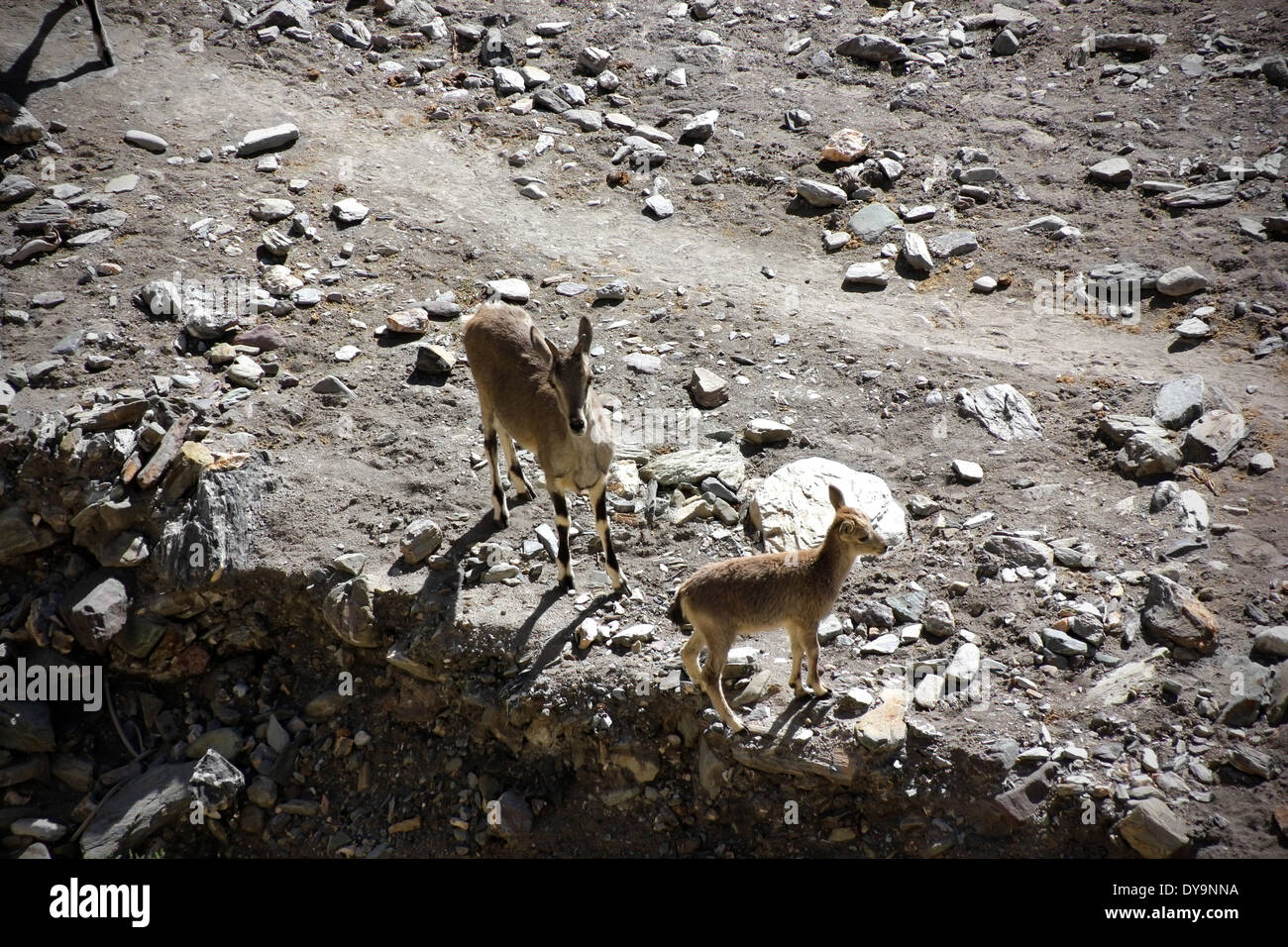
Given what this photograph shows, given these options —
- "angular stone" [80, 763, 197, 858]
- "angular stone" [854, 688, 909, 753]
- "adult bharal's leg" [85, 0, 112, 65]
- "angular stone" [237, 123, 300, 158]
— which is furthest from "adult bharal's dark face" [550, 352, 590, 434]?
"adult bharal's leg" [85, 0, 112, 65]

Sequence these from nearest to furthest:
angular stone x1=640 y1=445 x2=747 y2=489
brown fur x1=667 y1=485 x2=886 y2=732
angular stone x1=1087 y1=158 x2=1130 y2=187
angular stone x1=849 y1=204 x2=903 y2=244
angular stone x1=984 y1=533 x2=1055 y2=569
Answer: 1. brown fur x1=667 y1=485 x2=886 y2=732
2. angular stone x1=984 y1=533 x2=1055 y2=569
3. angular stone x1=640 y1=445 x2=747 y2=489
4. angular stone x1=849 y1=204 x2=903 y2=244
5. angular stone x1=1087 y1=158 x2=1130 y2=187

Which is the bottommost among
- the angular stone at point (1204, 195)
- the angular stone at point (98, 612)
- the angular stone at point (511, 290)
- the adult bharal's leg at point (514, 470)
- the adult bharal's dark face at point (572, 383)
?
the angular stone at point (98, 612)

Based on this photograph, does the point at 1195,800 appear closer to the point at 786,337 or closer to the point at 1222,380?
the point at 1222,380

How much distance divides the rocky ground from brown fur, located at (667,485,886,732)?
56 centimetres

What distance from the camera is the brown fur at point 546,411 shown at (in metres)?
7.23

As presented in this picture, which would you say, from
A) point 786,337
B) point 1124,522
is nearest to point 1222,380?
point 1124,522

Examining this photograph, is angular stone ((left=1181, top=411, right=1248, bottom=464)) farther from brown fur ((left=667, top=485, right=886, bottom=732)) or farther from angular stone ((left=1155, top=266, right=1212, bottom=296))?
brown fur ((left=667, top=485, right=886, bottom=732))

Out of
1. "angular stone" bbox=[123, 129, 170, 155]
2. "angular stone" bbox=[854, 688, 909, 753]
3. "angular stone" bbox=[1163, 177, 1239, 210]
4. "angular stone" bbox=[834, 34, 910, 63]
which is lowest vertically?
"angular stone" bbox=[854, 688, 909, 753]

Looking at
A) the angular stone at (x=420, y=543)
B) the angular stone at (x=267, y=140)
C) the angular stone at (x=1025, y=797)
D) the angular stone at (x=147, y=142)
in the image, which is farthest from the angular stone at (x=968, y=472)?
the angular stone at (x=147, y=142)

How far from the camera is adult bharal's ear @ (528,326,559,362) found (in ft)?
24.1

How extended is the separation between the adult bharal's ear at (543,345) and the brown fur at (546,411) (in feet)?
0.03

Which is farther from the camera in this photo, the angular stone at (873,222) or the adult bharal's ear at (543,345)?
the angular stone at (873,222)

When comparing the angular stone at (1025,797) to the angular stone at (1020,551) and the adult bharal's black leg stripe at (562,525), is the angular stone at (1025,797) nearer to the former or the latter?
the angular stone at (1020,551)

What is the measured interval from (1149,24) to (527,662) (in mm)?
14413
